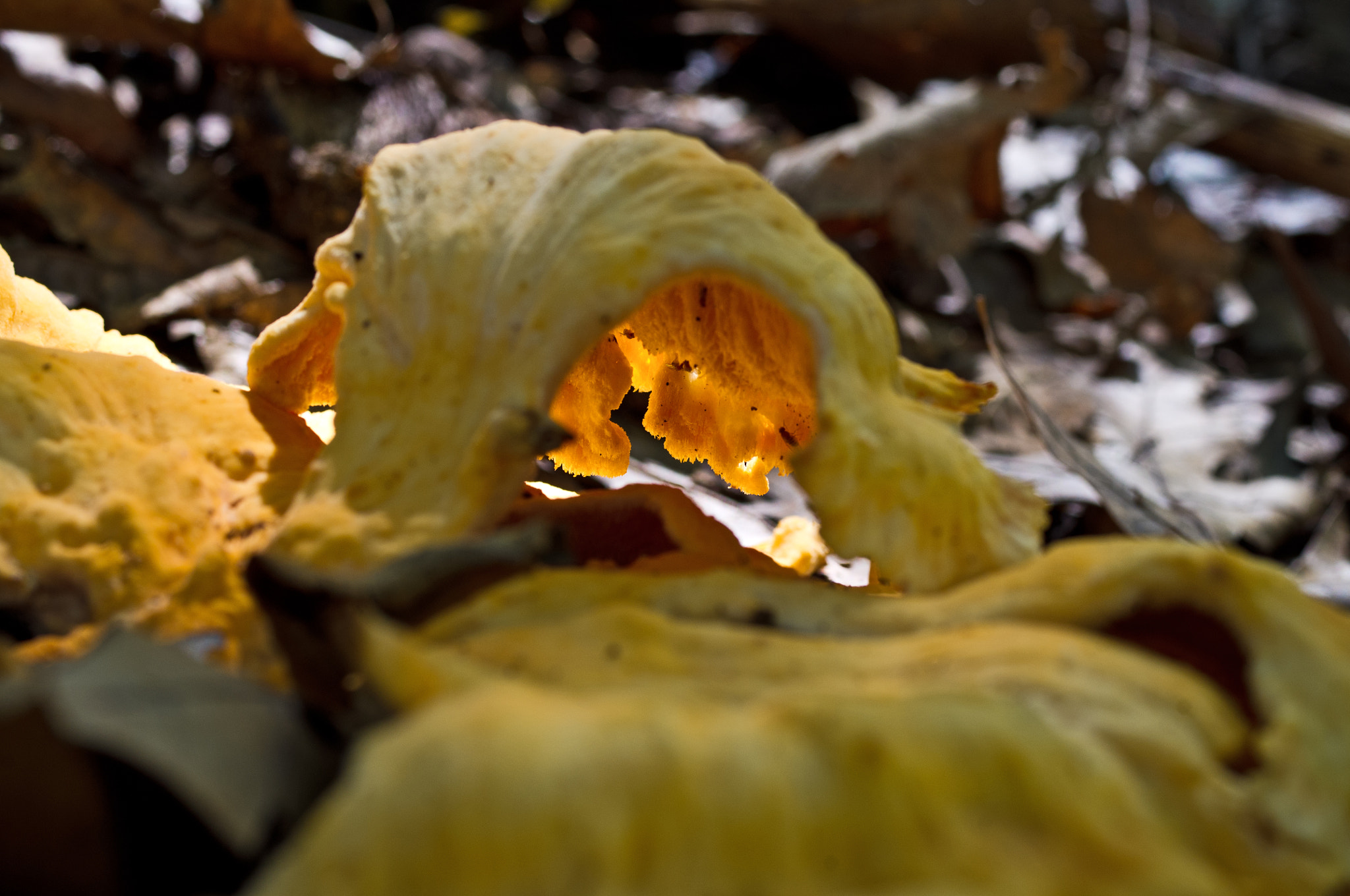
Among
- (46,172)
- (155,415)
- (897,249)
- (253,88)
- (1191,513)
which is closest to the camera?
(155,415)

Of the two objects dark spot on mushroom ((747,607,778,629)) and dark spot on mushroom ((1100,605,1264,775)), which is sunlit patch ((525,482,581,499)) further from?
dark spot on mushroom ((1100,605,1264,775))

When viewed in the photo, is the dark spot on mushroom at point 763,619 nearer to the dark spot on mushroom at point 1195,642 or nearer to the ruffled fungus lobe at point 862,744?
the ruffled fungus lobe at point 862,744

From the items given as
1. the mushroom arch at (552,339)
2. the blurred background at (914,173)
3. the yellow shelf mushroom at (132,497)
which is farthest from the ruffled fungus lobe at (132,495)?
the blurred background at (914,173)

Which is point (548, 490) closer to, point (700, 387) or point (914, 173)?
point (700, 387)

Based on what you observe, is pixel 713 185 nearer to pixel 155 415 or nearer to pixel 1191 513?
pixel 155 415

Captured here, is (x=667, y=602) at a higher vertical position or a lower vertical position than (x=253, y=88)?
higher

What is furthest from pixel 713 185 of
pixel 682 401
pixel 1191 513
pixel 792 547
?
pixel 1191 513
